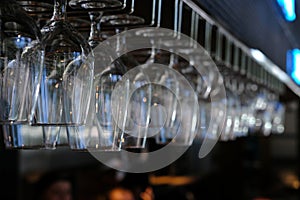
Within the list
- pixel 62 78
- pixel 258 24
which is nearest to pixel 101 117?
pixel 62 78

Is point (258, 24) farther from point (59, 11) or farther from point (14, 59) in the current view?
point (14, 59)

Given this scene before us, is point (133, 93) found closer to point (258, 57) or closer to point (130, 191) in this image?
point (258, 57)

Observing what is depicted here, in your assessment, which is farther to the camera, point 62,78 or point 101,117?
point 101,117

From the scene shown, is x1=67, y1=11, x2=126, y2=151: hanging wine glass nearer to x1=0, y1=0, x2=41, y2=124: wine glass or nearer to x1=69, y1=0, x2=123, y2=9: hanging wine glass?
x1=69, y1=0, x2=123, y2=9: hanging wine glass

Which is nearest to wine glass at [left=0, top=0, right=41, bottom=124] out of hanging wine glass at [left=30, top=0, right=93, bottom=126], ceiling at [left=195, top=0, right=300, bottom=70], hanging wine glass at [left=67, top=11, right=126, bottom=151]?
hanging wine glass at [left=30, top=0, right=93, bottom=126]

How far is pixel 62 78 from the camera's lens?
127cm

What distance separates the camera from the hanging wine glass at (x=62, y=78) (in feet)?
4.11

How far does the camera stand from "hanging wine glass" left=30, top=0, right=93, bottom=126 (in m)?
1.25

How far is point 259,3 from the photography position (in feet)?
8.39

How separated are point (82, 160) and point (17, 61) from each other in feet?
23.8

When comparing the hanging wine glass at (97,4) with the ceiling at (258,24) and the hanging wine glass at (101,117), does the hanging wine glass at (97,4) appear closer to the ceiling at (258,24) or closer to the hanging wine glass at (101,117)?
the hanging wine glass at (101,117)

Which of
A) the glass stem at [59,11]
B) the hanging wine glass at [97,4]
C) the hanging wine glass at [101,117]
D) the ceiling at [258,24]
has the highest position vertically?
the ceiling at [258,24]

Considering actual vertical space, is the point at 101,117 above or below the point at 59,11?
below

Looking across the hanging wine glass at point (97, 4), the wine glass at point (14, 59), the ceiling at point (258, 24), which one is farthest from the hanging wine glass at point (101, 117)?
the ceiling at point (258, 24)
